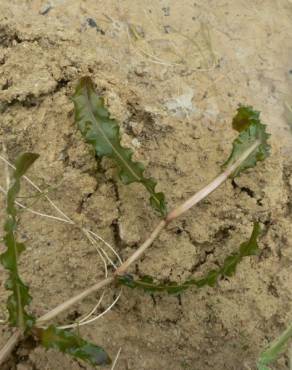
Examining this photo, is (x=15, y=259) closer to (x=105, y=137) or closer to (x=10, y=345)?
(x=10, y=345)

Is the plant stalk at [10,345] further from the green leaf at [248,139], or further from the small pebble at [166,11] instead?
the small pebble at [166,11]

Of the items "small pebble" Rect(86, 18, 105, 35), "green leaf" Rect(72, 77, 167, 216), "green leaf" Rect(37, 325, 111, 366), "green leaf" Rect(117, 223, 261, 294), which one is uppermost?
"small pebble" Rect(86, 18, 105, 35)

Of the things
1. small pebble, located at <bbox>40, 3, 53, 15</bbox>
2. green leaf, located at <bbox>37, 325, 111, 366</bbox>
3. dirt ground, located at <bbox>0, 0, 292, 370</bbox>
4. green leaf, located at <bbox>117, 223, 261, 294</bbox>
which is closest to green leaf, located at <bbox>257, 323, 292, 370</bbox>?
dirt ground, located at <bbox>0, 0, 292, 370</bbox>

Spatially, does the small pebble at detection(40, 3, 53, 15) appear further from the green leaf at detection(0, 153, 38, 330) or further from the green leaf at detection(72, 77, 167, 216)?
the green leaf at detection(0, 153, 38, 330)

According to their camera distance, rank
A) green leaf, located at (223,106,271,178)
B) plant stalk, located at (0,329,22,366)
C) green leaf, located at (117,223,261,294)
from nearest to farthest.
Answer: plant stalk, located at (0,329,22,366) → green leaf, located at (117,223,261,294) → green leaf, located at (223,106,271,178)

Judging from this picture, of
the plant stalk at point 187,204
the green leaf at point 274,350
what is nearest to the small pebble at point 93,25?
the plant stalk at point 187,204

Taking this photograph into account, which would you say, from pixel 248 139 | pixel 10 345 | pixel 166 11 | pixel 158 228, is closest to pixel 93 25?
pixel 166 11

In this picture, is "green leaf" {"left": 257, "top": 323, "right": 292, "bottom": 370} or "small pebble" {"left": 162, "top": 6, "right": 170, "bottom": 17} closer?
"green leaf" {"left": 257, "top": 323, "right": 292, "bottom": 370}
